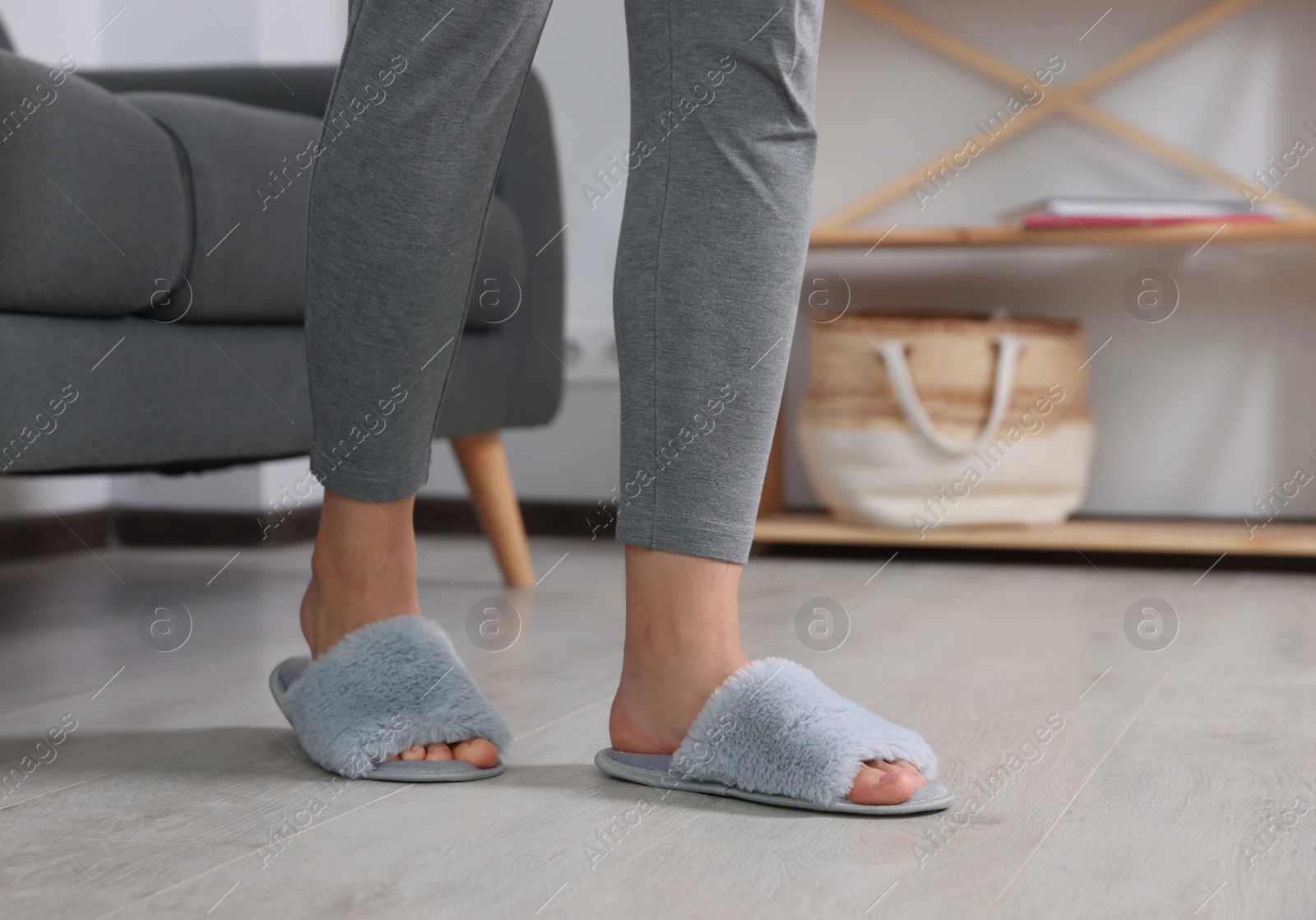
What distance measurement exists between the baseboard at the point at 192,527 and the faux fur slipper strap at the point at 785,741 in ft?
4.49

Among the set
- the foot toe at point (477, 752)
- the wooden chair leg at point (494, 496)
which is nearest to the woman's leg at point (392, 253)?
the foot toe at point (477, 752)

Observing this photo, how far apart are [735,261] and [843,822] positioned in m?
0.27

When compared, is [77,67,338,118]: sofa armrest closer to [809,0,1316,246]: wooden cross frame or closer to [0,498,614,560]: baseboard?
[0,498,614,560]: baseboard

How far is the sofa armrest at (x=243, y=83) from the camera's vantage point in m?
1.61

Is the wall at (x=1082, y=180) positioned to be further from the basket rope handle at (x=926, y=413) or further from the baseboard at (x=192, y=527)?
the basket rope handle at (x=926, y=413)

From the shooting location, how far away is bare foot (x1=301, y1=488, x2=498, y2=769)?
0.72m

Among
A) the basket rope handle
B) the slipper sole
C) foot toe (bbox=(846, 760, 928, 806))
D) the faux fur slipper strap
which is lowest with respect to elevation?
the slipper sole

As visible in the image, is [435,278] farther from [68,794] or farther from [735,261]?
[68,794]

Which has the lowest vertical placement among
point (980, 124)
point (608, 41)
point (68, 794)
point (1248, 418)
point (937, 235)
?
point (68, 794)

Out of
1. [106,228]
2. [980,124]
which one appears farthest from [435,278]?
[980,124]

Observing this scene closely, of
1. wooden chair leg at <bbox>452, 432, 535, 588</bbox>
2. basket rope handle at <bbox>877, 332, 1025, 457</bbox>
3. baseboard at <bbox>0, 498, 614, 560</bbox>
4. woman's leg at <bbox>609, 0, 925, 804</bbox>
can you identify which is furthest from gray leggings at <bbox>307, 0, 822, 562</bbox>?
baseboard at <bbox>0, 498, 614, 560</bbox>

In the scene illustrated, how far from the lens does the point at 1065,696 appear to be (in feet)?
2.99

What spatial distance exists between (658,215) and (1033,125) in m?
1.56

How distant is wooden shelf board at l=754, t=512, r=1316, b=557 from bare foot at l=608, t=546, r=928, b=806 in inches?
43.8
